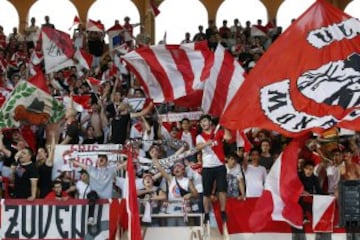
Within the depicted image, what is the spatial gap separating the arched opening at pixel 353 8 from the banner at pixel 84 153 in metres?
17.4

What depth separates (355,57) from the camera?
53.5 feet

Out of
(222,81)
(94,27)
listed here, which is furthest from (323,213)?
(94,27)

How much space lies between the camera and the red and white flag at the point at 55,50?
24.2m

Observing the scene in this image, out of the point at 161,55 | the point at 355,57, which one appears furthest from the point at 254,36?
the point at 355,57

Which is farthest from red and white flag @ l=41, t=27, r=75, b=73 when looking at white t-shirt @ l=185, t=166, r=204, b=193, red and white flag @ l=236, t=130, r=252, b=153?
white t-shirt @ l=185, t=166, r=204, b=193

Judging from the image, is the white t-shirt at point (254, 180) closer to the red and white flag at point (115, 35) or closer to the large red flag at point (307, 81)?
the large red flag at point (307, 81)

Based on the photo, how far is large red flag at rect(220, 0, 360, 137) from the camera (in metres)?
15.8

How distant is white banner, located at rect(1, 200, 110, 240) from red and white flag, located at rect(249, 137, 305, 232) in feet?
7.79

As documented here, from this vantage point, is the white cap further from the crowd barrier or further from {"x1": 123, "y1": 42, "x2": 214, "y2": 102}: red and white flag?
{"x1": 123, "y1": 42, "x2": 214, "y2": 102}: red and white flag

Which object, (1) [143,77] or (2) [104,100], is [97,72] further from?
(1) [143,77]

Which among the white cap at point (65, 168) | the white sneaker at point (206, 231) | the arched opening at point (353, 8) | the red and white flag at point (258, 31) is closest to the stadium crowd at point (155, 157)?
the white cap at point (65, 168)

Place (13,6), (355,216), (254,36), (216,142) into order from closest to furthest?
1. (355,216)
2. (216,142)
3. (254,36)
4. (13,6)

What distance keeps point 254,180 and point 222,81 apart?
9.86 feet

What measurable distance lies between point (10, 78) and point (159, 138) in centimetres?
761
